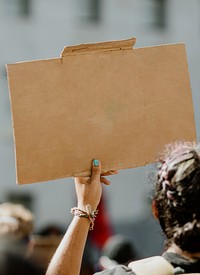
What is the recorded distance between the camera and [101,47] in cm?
292

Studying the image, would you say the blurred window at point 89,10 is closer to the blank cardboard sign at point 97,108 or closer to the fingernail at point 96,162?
the blank cardboard sign at point 97,108

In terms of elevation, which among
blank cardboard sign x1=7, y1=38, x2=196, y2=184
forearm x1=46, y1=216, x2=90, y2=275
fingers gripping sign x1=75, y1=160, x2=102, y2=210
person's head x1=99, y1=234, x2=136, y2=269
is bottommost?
person's head x1=99, y1=234, x2=136, y2=269

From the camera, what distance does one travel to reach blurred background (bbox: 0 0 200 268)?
1836cm

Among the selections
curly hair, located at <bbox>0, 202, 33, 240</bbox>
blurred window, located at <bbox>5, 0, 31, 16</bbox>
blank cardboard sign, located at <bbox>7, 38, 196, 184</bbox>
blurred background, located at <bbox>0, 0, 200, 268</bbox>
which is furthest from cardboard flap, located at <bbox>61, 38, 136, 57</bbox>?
blurred window, located at <bbox>5, 0, 31, 16</bbox>

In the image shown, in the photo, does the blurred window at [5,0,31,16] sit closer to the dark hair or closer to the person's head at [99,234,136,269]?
the person's head at [99,234,136,269]

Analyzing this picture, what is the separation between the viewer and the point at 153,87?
2.97m

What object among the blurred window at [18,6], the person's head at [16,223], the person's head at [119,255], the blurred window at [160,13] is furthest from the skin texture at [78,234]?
the blurred window at [160,13]

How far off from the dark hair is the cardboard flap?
1.63 ft

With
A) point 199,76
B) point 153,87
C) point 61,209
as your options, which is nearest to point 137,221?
point 61,209

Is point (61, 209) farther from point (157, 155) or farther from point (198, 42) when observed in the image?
point (157, 155)

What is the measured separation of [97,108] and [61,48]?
16048 mm

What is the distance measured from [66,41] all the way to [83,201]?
1645cm

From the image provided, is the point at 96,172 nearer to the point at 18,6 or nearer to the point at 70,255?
the point at 70,255

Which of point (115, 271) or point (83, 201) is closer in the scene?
point (115, 271)
